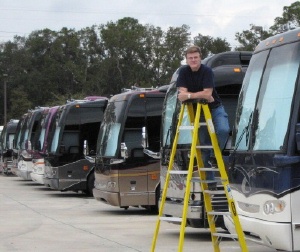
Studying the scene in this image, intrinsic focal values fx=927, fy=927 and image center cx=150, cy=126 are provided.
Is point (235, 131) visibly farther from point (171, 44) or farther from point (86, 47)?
point (86, 47)

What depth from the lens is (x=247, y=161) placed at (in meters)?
10.7

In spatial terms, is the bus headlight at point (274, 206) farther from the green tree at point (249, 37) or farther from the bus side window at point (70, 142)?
the green tree at point (249, 37)

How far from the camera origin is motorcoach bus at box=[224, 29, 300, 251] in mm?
9742

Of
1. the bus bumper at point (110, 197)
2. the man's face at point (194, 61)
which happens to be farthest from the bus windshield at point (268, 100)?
the bus bumper at point (110, 197)

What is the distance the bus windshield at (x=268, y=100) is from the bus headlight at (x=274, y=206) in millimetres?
593

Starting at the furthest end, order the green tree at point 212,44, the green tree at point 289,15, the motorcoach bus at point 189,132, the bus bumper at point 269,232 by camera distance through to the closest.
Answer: the green tree at point 212,44, the green tree at point 289,15, the motorcoach bus at point 189,132, the bus bumper at point 269,232

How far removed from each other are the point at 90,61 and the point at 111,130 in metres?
89.1

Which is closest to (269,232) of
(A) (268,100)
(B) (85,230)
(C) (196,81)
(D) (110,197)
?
(A) (268,100)

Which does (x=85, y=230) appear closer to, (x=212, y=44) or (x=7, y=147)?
(x=7, y=147)

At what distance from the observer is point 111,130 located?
2136 cm

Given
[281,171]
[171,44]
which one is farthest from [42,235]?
[171,44]

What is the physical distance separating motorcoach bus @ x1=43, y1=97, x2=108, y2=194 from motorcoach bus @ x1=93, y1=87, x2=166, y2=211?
5.21m

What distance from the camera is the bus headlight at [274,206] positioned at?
978 cm

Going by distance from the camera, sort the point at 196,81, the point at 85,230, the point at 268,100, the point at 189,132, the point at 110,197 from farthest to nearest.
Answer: the point at 110,197 < the point at 85,230 < the point at 189,132 < the point at 268,100 < the point at 196,81
